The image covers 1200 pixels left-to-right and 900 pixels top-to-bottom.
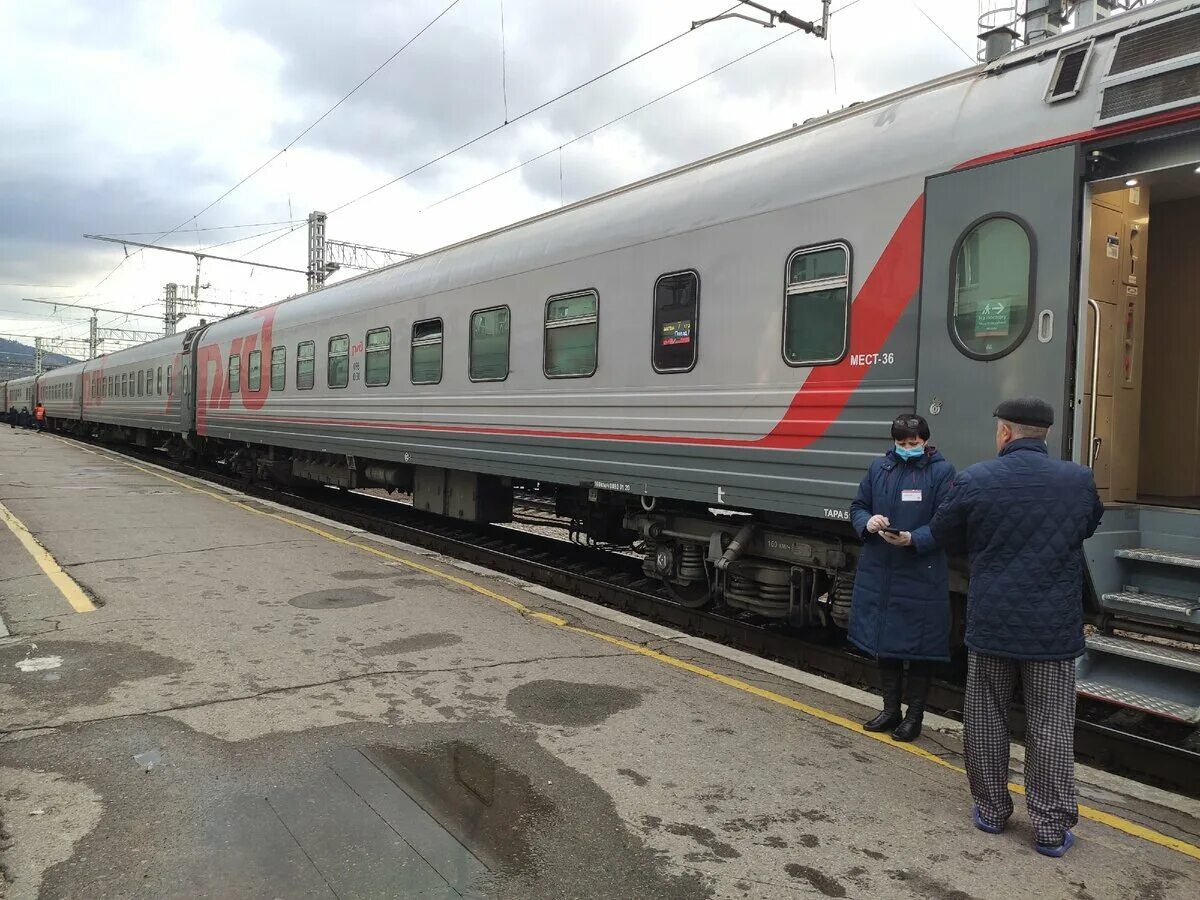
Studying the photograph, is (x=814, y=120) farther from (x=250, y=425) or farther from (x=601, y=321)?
(x=250, y=425)

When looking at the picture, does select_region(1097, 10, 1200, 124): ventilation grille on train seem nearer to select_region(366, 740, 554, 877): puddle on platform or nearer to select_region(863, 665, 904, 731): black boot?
select_region(863, 665, 904, 731): black boot

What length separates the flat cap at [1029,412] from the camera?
3303 mm

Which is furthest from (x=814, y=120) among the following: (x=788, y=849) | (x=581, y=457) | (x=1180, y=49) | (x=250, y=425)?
(x=250, y=425)

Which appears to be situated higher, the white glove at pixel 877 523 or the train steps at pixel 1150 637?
the white glove at pixel 877 523

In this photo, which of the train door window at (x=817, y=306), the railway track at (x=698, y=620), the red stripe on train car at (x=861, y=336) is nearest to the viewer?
the railway track at (x=698, y=620)

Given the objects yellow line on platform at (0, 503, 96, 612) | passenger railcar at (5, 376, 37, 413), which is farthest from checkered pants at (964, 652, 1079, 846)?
passenger railcar at (5, 376, 37, 413)

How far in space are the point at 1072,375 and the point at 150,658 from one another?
551 centimetres

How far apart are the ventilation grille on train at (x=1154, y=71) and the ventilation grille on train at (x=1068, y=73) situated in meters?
0.14

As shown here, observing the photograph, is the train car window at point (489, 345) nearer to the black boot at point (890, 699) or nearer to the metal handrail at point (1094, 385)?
the black boot at point (890, 699)

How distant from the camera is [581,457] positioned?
746cm

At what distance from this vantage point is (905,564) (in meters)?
4.22

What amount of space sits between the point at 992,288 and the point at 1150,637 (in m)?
1.98

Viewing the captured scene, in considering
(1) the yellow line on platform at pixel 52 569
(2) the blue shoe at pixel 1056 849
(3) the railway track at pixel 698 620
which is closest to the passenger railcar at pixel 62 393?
(3) the railway track at pixel 698 620

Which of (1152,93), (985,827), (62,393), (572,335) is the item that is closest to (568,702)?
(985,827)
